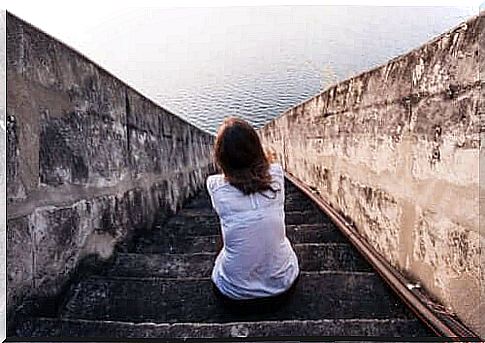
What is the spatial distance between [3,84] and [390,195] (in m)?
1.60

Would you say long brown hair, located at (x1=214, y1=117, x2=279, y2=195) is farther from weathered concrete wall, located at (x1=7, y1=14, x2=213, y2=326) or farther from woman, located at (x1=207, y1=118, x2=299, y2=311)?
weathered concrete wall, located at (x1=7, y1=14, x2=213, y2=326)

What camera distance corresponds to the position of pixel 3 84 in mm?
1390

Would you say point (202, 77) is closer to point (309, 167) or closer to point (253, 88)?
point (253, 88)

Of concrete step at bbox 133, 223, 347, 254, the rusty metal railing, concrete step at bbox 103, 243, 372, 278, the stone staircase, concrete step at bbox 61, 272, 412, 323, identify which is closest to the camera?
the rusty metal railing

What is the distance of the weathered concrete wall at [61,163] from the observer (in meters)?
1.40

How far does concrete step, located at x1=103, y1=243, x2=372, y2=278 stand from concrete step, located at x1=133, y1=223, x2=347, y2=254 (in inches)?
10.5

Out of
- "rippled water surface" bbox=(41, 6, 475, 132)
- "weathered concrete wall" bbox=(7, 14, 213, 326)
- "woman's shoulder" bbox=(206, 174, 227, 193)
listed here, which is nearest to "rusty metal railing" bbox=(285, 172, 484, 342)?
"woman's shoulder" bbox=(206, 174, 227, 193)

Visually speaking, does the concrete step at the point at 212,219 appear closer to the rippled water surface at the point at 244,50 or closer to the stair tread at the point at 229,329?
the stair tread at the point at 229,329

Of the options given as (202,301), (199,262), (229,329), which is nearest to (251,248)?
(202,301)

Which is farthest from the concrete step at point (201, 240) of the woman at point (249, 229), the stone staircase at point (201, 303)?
the woman at point (249, 229)

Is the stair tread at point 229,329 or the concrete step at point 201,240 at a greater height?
the concrete step at point 201,240

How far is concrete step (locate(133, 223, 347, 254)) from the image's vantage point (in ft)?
8.52

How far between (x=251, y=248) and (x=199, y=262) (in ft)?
1.67

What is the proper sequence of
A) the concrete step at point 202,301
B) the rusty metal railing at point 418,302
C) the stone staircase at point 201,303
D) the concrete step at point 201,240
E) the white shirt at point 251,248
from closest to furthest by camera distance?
1. the rusty metal railing at point 418,302
2. the stone staircase at point 201,303
3. the concrete step at point 202,301
4. the white shirt at point 251,248
5. the concrete step at point 201,240
